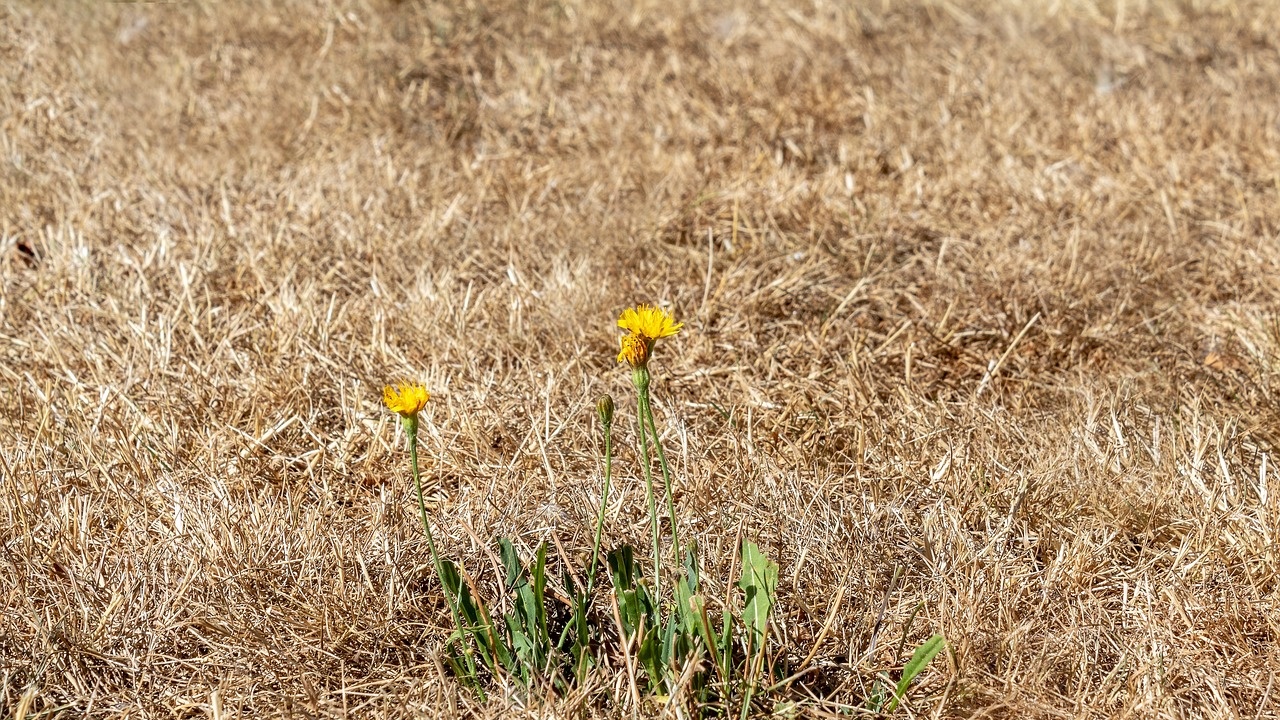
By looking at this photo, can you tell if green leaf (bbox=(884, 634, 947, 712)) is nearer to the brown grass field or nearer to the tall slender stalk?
the brown grass field

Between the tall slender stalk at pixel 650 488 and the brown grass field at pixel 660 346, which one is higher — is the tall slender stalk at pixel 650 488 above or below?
above

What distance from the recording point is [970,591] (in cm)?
172

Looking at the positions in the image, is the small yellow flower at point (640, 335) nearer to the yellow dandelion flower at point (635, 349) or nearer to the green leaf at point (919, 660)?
the yellow dandelion flower at point (635, 349)

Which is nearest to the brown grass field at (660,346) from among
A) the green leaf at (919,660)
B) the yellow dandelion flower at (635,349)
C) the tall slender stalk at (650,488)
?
the green leaf at (919,660)

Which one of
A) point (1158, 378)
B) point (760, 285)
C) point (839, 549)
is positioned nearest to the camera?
point (839, 549)

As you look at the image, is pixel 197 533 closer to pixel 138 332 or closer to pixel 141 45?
pixel 138 332

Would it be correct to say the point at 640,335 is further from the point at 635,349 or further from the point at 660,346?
the point at 660,346

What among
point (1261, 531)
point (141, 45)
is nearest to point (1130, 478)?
point (1261, 531)

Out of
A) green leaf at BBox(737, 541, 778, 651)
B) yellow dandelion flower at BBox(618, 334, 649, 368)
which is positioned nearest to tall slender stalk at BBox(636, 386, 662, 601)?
yellow dandelion flower at BBox(618, 334, 649, 368)

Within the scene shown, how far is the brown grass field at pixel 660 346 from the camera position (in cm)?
170

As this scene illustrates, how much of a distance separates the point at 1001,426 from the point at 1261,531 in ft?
1.58

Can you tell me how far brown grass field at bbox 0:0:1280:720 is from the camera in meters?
1.70

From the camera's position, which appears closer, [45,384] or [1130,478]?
[1130,478]

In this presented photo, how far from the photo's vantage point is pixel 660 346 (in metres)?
2.44
